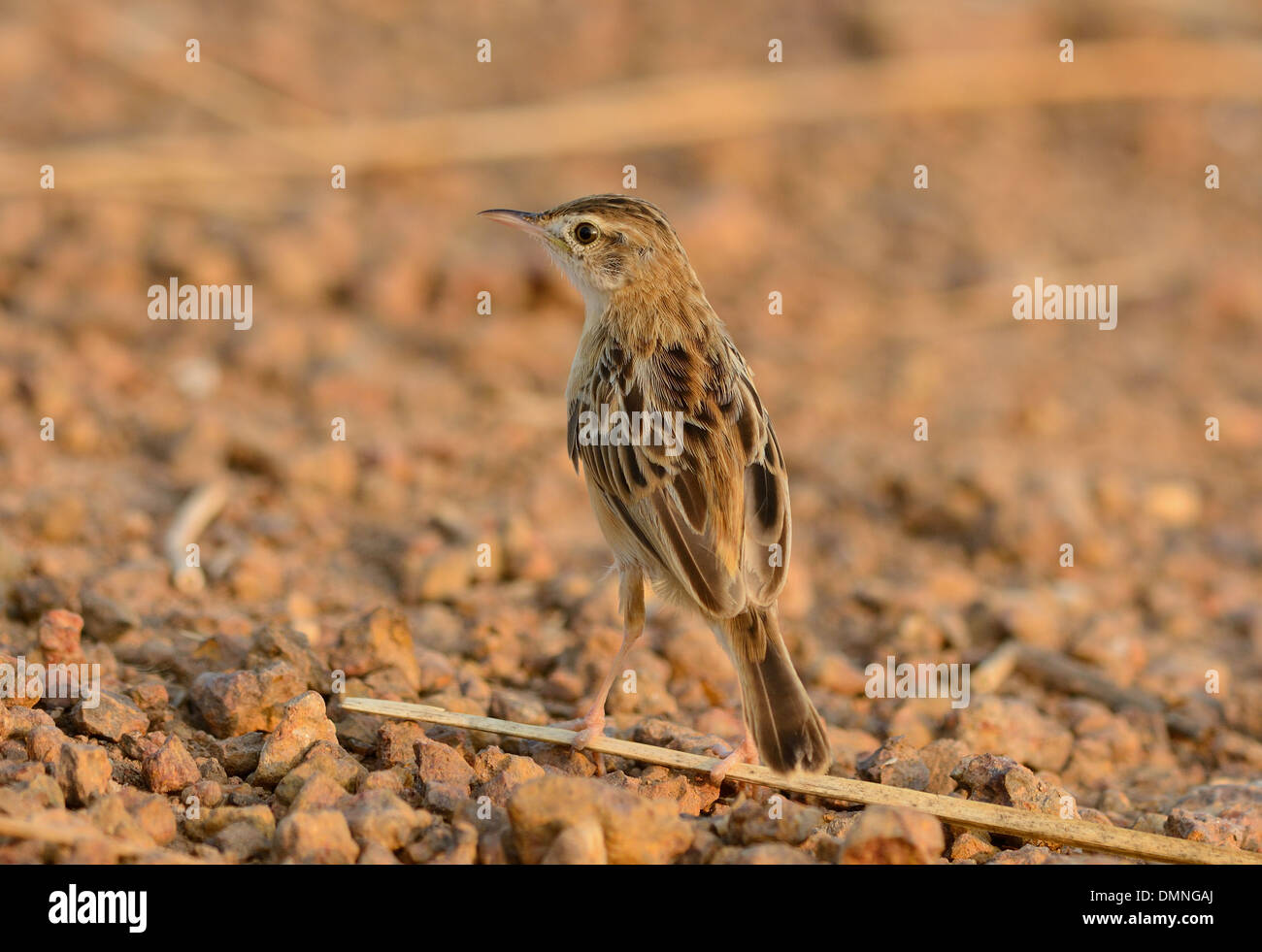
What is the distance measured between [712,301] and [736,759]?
5.96m

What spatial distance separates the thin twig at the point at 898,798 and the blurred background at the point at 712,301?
38 cm

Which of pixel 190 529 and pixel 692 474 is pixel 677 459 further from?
pixel 190 529

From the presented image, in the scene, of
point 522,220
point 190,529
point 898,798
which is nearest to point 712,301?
point 522,220

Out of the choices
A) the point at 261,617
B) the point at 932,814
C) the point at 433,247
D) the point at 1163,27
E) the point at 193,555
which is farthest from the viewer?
the point at 1163,27

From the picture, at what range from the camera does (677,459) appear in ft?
15.2

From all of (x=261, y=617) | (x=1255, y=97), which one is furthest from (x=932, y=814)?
(x=1255, y=97)

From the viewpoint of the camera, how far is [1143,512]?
7855 mm

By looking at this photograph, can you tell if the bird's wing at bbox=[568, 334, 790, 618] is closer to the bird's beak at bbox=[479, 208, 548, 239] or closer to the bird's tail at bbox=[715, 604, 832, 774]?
the bird's tail at bbox=[715, 604, 832, 774]

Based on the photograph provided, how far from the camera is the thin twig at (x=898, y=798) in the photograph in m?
3.99

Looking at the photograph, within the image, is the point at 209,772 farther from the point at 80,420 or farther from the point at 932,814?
the point at 80,420

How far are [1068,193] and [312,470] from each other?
26.7 ft

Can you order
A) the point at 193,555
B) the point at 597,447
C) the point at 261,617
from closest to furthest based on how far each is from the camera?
the point at 597,447 < the point at 261,617 < the point at 193,555

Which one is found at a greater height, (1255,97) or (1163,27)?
(1163,27)

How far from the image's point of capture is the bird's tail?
406 centimetres
